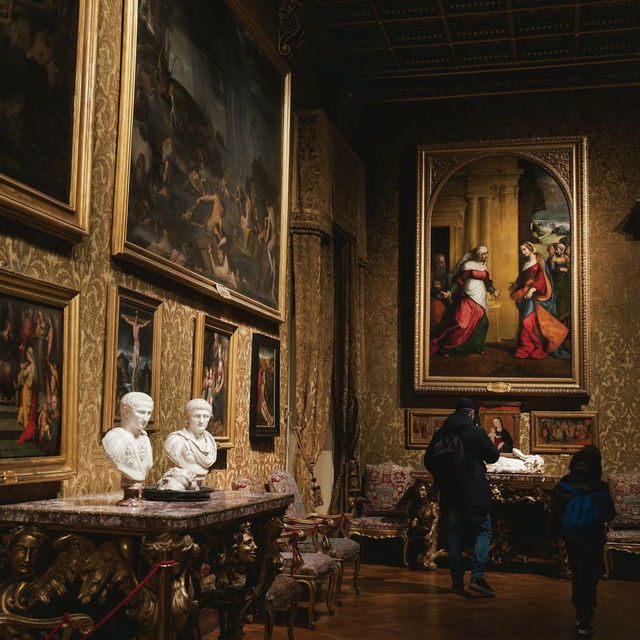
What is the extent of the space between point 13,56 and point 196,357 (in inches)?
112

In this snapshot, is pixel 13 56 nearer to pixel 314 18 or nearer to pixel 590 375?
pixel 314 18

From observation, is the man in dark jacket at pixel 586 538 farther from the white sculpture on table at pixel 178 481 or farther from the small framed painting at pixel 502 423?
the small framed painting at pixel 502 423

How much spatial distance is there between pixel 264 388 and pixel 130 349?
111 inches

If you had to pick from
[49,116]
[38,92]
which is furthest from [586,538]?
[38,92]

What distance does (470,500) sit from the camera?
8438mm

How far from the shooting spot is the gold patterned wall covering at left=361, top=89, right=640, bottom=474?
1120 cm

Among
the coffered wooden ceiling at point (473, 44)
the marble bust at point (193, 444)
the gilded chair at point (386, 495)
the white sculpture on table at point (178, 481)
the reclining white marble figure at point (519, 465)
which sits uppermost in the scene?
the coffered wooden ceiling at point (473, 44)

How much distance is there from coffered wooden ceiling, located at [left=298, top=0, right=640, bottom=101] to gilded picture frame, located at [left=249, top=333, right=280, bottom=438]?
388cm

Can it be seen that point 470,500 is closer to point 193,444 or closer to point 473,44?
point 193,444

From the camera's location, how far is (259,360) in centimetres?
816

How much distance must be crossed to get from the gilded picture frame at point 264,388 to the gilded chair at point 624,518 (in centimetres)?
405

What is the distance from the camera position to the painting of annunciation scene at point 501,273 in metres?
11.3

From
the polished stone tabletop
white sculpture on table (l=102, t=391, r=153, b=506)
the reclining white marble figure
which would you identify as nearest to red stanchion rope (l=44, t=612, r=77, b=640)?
the polished stone tabletop

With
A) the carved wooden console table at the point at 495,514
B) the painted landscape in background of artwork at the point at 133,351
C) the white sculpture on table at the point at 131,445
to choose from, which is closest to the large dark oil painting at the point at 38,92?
the painted landscape in background of artwork at the point at 133,351
